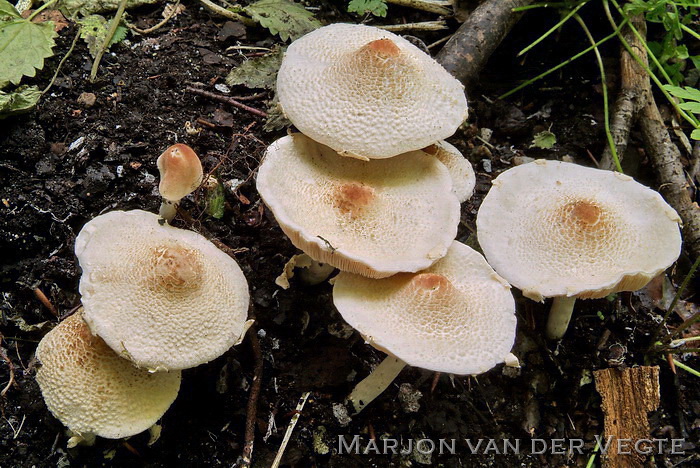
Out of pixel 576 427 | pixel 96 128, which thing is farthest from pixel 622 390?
pixel 96 128

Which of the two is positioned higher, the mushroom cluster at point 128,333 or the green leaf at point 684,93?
the green leaf at point 684,93

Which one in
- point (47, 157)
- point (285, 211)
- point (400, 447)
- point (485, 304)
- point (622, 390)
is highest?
point (285, 211)

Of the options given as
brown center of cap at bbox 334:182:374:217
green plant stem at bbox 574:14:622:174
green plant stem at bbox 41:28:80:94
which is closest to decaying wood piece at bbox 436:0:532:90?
green plant stem at bbox 574:14:622:174

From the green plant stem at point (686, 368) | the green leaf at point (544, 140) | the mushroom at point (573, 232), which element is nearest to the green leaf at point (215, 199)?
the mushroom at point (573, 232)

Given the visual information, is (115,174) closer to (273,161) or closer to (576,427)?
(273,161)

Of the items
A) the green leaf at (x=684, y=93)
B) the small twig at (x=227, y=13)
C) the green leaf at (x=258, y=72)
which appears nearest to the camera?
the green leaf at (x=684, y=93)

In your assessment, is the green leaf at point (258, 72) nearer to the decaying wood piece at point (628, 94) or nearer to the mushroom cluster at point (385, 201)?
the mushroom cluster at point (385, 201)
